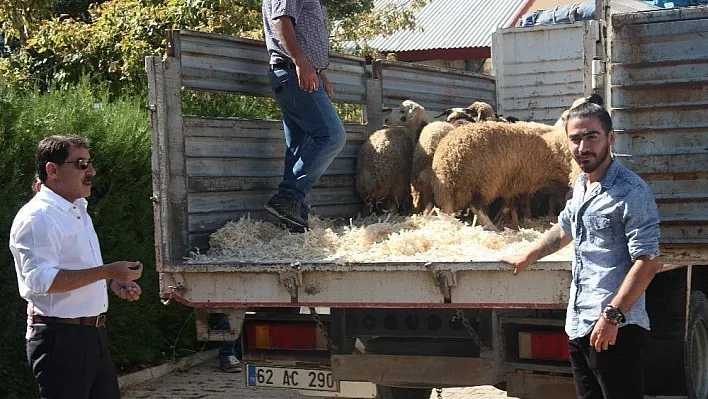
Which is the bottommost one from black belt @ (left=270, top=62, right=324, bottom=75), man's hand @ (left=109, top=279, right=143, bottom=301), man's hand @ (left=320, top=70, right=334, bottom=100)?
man's hand @ (left=109, top=279, right=143, bottom=301)

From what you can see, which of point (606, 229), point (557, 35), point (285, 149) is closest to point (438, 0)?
point (557, 35)

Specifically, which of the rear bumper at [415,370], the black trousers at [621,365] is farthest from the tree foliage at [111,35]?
the black trousers at [621,365]

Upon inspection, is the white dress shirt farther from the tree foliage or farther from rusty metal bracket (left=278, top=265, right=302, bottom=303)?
the tree foliage

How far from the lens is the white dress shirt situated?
4590 mm

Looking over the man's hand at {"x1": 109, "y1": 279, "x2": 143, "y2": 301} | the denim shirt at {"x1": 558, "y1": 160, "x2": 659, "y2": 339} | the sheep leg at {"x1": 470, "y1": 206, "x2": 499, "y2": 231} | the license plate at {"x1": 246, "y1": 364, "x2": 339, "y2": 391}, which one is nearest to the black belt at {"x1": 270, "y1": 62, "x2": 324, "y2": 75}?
the sheep leg at {"x1": 470, "y1": 206, "x2": 499, "y2": 231}

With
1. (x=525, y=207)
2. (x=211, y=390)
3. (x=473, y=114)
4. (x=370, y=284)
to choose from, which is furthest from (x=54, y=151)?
(x=211, y=390)

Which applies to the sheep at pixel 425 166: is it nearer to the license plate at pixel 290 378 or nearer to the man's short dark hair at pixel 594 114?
the license plate at pixel 290 378

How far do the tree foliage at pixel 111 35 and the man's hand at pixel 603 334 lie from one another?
790cm

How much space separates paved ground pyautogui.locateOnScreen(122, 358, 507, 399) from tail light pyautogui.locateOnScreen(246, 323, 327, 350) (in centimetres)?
185

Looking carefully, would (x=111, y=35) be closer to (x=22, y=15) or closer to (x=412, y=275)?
(x=22, y=15)

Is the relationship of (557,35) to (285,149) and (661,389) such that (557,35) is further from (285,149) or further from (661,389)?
(661,389)

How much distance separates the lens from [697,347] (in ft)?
19.1

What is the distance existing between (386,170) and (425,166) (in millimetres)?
275

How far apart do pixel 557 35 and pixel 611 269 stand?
6938 mm
